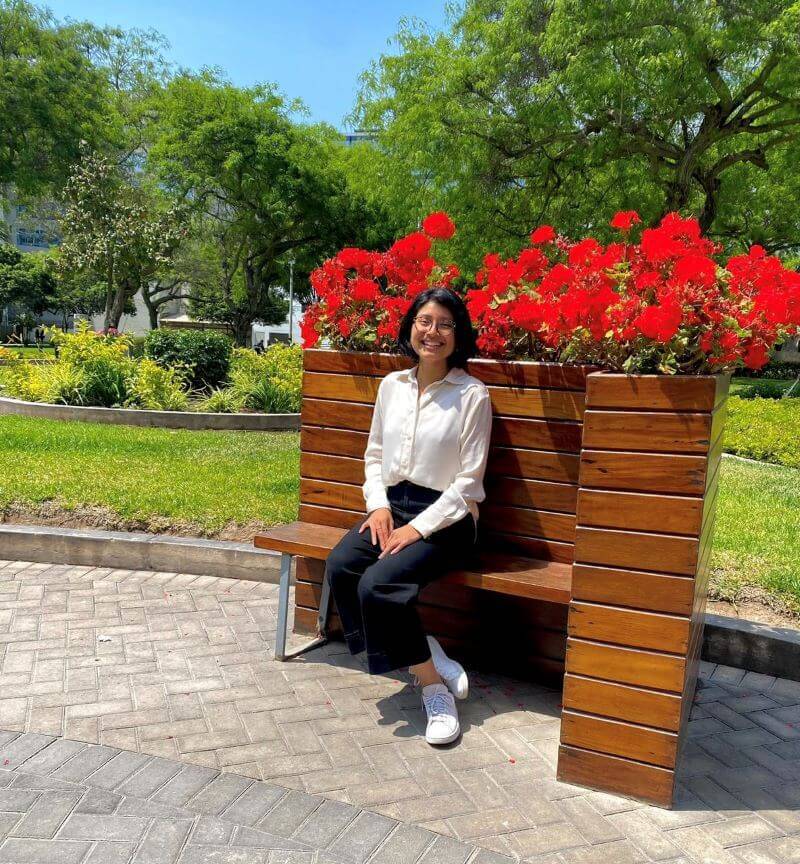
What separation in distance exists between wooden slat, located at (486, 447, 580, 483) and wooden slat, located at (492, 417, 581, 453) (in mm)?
29

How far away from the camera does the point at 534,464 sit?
3467mm

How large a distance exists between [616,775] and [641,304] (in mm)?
1697

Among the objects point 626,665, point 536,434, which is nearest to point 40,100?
point 536,434

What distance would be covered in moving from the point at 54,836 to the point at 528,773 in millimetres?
1665

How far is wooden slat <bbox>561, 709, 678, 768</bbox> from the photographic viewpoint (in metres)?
2.75

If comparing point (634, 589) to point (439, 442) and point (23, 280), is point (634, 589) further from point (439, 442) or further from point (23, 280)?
point (23, 280)

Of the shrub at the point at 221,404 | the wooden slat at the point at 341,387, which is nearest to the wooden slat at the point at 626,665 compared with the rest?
the wooden slat at the point at 341,387

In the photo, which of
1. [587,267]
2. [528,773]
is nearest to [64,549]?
[528,773]

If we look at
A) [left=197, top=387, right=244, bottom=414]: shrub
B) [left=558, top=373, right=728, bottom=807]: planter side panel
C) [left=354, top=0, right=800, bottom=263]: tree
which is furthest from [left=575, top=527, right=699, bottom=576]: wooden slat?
[left=354, top=0, right=800, bottom=263]: tree

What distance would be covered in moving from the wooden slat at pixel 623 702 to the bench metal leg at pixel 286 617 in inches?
53.2

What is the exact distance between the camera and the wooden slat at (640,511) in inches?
104

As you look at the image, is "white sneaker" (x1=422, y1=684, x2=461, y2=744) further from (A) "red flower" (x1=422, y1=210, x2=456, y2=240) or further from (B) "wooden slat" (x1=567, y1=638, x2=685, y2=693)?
(A) "red flower" (x1=422, y1=210, x2=456, y2=240)

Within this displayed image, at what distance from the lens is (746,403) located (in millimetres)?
13109

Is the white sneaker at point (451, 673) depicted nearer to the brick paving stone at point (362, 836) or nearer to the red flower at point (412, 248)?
the brick paving stone at point (362, 836)
